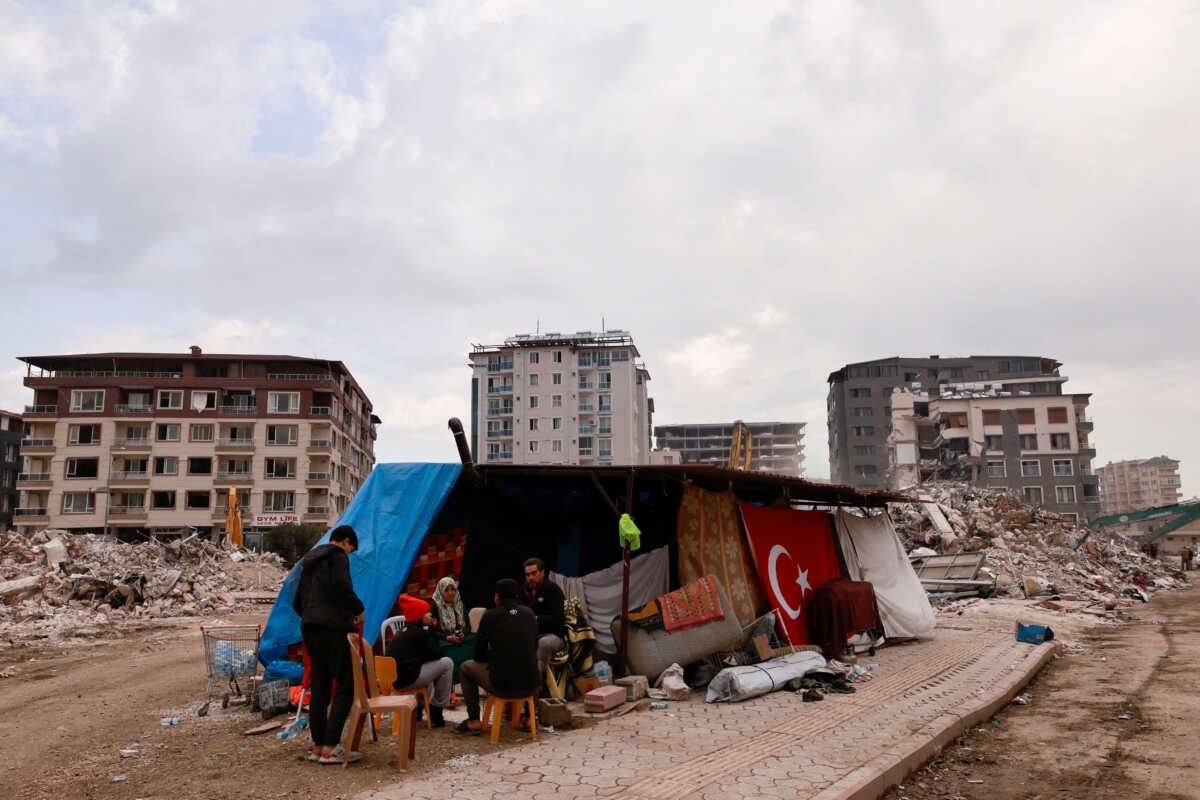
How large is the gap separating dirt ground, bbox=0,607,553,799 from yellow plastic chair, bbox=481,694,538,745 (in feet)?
0.47

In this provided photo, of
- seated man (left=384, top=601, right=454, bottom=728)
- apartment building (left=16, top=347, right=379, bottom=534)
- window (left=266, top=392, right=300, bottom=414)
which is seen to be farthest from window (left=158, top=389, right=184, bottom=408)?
seated man (left=384, top=601, right=454, bottom=728)

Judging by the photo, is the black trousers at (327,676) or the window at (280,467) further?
the window at (280,467)

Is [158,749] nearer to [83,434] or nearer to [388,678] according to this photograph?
[388,678]

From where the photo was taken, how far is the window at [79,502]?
5866 cm

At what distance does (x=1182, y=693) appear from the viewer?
10109 mm

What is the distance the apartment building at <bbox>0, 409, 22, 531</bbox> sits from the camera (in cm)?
7294

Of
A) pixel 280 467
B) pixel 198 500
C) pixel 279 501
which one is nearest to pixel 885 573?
pixel 279 501

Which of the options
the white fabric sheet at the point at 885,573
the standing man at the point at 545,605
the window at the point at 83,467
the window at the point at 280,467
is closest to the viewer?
the standing man at the point at 545,605

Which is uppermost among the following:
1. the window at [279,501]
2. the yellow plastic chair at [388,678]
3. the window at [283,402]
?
the window at [283,402]

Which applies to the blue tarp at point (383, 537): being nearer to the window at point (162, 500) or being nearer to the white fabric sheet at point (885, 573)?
the white fabric sheet at point (885, 573)

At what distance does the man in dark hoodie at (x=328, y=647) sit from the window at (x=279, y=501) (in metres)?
58.1

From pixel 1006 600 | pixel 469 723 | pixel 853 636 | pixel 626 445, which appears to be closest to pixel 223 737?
pixel 469 723

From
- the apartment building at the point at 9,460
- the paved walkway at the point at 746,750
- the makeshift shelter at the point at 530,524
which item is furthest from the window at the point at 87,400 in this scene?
the paved walkway at the point at 746,750

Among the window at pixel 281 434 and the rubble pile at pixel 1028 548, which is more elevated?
the window at pixel 281 434
